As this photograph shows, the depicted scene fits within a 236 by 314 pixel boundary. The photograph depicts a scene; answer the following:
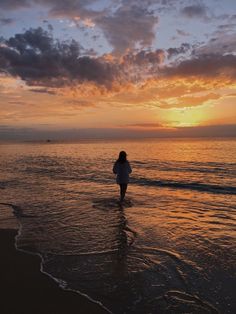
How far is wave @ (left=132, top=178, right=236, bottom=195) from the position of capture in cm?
1798

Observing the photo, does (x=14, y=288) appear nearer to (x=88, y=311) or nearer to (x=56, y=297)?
(x=56, y=297)

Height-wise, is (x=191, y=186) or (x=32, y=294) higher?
(x=32, y=294)

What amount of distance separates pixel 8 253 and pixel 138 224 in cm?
419

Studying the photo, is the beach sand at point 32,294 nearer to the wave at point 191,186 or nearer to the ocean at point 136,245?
the ocean at point 136,245

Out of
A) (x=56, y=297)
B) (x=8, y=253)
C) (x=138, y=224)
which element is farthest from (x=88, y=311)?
(x=138, y=224)

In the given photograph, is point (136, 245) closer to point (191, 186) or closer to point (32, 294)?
point (32, 294)

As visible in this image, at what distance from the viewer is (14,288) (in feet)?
18.4

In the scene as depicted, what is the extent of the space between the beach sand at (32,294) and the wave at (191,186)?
42.9 ft

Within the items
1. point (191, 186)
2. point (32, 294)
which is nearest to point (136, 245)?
point (32, 294)

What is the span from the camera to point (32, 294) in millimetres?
5441

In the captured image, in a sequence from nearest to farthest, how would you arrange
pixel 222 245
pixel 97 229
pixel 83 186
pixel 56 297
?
pixel 56 297 < pixel 222 245 < pixel 97 229 < pixel 83 186

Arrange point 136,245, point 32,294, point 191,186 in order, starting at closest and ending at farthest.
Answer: point 32,294
point 136,245
point 191,186

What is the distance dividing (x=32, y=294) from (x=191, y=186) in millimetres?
15454

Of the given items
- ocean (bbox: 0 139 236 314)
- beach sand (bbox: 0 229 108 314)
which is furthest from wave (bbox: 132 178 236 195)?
beach sand (bbox: 0 229 108 314)
